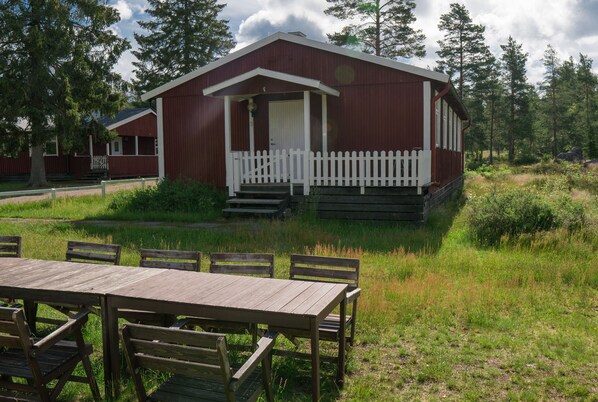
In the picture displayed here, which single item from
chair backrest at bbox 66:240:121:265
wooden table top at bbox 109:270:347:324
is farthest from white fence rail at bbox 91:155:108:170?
wooden table top at bbox 109:270:347:324

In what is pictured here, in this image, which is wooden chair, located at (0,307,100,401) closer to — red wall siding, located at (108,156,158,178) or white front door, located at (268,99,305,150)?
white front door, located at (268,99,305,150)

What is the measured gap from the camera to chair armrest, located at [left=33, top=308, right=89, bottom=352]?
3514 mm

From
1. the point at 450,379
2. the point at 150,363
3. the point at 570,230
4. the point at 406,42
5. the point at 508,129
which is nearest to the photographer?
the point at 150,363

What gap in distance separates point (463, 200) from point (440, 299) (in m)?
13.1

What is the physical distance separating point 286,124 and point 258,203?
9.96ft

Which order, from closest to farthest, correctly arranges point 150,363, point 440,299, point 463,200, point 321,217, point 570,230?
point 150,363 → point 440,299 → point 570,230 → point 321,217 → point 463,200

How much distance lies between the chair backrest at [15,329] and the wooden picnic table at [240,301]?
677 mm

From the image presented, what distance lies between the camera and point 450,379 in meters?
4.27

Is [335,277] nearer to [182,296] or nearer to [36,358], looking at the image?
[182,296]

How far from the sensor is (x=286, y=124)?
590 inches

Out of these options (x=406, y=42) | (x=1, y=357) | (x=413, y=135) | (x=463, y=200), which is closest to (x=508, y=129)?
(x=406, y=42)

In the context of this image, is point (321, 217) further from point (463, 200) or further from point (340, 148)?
point (463, 200)

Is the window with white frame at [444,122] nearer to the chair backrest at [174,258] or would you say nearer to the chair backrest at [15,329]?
the chair backrest at [174,258]

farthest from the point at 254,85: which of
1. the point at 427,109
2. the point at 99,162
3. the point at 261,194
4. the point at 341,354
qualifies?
the point at 99,162
